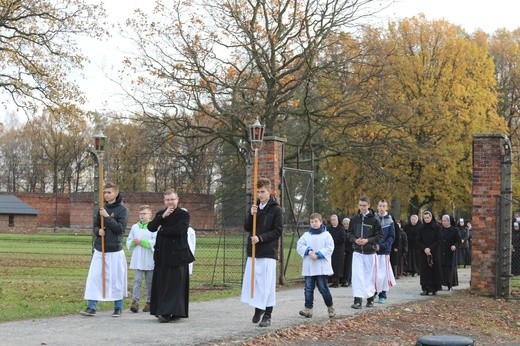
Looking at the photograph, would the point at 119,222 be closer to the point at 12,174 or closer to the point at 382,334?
the point at 382,334

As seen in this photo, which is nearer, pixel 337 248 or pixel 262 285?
pixel 262 285

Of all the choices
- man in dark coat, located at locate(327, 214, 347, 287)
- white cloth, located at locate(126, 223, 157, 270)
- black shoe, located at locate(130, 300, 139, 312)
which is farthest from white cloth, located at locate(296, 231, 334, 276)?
man in dark coat, located at locate(327, 214, 347, 287)

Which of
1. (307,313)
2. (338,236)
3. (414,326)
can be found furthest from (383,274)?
(338,236)

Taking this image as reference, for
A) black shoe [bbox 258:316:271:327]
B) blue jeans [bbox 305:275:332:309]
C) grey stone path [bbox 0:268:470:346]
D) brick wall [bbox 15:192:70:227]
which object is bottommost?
grey stone path [bbox 0:268:470:346]

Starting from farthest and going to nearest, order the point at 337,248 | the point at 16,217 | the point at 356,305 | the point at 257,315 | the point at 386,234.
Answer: the point at 16,217 < the point at 337,248 < the point at 386,234 < the point at 356,305 < the point at 257,315

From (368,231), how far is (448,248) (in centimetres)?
579

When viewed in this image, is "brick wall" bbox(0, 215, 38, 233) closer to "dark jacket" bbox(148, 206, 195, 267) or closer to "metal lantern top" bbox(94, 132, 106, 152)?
"metal lantern top" bbox(94, 132, 106, 152)

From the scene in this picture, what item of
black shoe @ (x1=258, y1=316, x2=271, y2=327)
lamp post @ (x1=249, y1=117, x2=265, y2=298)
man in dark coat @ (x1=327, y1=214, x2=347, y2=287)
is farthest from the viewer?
man in dark coat @ (x1=327, y1=214, x2=347, y2=287)

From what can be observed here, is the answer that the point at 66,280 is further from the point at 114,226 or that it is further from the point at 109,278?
the point at 114,226

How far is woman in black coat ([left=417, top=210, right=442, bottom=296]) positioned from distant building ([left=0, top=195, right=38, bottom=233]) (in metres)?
50.4

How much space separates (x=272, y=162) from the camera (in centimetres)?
1928

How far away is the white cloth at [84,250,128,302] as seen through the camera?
12422 mm

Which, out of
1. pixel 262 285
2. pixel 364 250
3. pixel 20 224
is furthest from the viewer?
pixel 20 224

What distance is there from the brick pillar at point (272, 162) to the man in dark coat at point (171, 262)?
7298 millimetres
